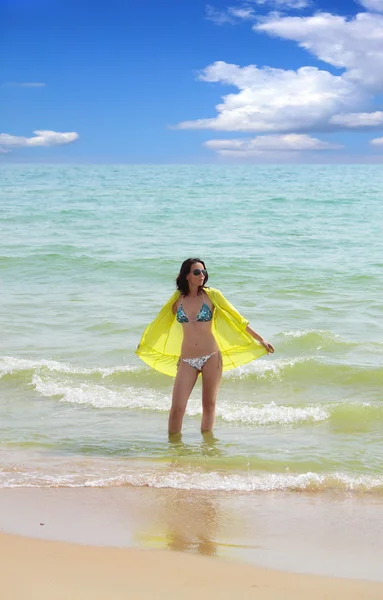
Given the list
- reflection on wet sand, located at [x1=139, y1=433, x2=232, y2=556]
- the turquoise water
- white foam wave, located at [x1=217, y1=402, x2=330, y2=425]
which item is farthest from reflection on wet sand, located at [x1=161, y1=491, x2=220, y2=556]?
white foam wave, located at [x1=217, y1=402, x2=330, y2=425]

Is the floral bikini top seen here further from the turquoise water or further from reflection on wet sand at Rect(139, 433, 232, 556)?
reflection on wet sand at Rect(139, 433, 232, 556)

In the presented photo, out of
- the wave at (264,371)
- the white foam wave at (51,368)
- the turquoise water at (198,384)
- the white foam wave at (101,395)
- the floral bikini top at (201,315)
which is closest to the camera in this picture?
the turquoise water at (198,384)

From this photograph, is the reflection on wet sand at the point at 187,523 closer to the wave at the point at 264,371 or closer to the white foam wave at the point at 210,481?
the white foam wave at the point at 210,481

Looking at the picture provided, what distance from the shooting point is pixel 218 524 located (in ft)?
17.3

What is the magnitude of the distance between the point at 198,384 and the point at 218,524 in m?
4.35

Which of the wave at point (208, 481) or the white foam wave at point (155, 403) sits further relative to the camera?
the white foam wave at point (155, 403)

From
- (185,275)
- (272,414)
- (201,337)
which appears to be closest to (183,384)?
(201,337)

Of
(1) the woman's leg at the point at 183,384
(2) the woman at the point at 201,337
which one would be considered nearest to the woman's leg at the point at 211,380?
(2) the woman at the point at 201,337

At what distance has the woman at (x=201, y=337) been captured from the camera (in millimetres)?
7023

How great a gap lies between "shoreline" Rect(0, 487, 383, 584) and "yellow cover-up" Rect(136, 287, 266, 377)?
1.68 metres

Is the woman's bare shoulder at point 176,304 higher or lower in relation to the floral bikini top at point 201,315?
higher

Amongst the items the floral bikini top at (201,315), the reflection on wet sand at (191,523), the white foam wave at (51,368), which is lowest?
the reflection on wet sand at (191,523)

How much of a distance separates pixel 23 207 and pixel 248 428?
2870 cm

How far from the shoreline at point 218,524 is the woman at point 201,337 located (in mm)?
1348
